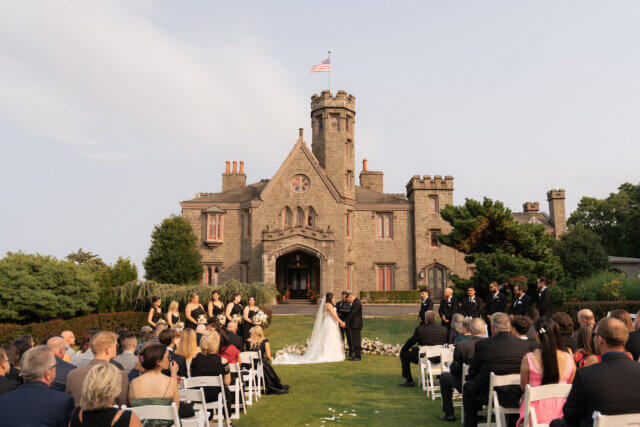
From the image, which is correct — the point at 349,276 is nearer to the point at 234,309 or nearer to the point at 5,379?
the point at 234,309

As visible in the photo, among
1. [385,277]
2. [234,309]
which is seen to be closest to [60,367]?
[234,309]

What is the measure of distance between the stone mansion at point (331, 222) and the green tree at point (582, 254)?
34.4 ft

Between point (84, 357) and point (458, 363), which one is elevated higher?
point (84, 357)

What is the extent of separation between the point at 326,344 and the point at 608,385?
10.9 m

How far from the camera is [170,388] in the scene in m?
4.98

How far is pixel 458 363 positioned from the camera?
24.0 ft

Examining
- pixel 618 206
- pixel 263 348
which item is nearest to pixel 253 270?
pixel 263 348

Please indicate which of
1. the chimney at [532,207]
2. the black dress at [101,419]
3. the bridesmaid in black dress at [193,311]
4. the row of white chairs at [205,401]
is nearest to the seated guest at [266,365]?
the row of white chairs at [205,401]

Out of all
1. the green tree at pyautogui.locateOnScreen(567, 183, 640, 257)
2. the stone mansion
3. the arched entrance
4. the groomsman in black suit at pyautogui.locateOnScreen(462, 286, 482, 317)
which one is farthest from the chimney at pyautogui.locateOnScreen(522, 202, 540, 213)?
the groomsman in black suit at pyautogui.locateOnScreen(462, 286, 482, 317)

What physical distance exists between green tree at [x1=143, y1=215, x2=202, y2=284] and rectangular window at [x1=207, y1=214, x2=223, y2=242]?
227 cm

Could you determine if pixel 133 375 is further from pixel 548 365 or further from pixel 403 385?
pixel 403 385

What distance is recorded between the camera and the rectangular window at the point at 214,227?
38.5 meters

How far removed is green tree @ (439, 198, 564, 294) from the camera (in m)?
18.2

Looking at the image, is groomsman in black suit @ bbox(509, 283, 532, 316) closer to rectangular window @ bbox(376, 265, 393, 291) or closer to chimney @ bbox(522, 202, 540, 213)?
rectangular window @ bbox(376, 265, 393, 291)
